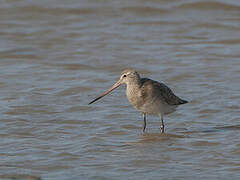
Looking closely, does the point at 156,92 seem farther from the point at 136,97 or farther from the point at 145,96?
the point at 136,97

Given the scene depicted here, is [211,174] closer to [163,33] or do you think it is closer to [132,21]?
[163,33]

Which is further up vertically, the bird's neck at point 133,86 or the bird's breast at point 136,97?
the bird's neck at point 133,86

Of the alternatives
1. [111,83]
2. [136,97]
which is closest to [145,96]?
[136,97]

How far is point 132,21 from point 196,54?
2.85m

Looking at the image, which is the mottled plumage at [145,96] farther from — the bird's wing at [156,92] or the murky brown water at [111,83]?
the murky brown water at [111,83]

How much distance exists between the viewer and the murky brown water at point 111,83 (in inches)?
240

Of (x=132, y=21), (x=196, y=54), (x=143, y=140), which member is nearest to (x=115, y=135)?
(x=143, y=140)

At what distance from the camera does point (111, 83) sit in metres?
Result: 9.49

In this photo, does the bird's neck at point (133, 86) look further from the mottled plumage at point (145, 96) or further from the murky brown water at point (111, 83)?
the murky brown water at point (111, 83)

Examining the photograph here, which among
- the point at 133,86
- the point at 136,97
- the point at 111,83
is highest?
the point at 133,86

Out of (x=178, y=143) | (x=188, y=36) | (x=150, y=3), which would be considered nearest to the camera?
(x=178, y=143)

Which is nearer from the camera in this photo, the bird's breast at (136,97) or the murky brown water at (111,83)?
the murky brown water at (111,83)

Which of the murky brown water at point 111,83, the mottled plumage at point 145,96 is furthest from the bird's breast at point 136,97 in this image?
the murky brown water at point 111,83

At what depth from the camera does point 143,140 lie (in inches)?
276
